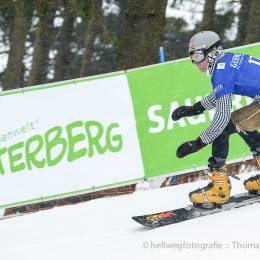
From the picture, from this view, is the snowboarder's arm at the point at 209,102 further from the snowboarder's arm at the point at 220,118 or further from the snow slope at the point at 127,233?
the snow slope at the point at 127,233

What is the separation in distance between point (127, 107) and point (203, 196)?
2361 mm

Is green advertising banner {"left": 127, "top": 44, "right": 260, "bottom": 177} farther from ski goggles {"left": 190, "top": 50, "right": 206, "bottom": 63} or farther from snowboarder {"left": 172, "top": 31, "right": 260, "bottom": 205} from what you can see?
ski goggles {"left": 190, "top": 50, "right": 206, "bottom": 63}

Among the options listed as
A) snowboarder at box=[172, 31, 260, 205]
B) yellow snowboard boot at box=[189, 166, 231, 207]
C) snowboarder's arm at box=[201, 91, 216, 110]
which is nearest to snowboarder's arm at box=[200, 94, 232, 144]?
snowboarder at box=[172, 31, 260, 205]

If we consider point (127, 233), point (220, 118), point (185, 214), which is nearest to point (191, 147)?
point (220, 118)

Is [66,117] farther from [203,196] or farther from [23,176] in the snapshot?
[203,196]

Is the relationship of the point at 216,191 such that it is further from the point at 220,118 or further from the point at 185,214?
the point at 220,118

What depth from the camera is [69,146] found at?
25.3ft

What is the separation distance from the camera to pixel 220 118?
563cm

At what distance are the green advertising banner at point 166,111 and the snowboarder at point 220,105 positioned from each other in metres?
1.93

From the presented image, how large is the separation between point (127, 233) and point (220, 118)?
57.9 inches

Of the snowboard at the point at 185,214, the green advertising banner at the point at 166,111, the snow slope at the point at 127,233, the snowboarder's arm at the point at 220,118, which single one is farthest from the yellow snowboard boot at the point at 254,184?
Answer: the green advertising banner at the point at 166,111

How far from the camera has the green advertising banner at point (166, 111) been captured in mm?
7996

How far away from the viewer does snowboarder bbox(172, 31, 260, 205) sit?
5629 mm

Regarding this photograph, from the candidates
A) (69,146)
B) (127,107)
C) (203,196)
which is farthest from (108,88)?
(203,196)
